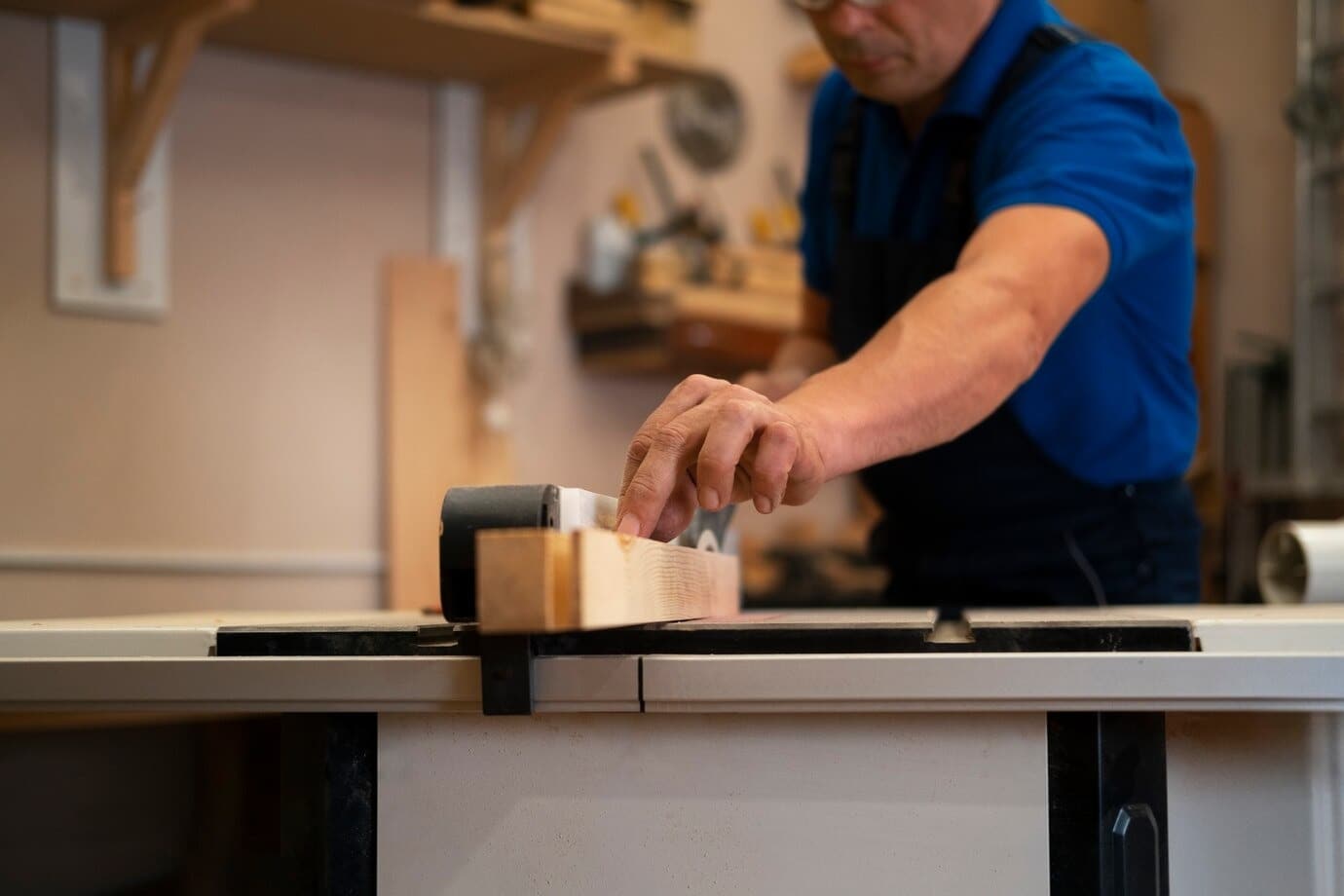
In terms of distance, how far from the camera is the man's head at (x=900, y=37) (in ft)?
4.31

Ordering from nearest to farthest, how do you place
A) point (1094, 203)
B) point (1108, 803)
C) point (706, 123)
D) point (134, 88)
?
point (1108, 803) < point (1094, 203) < point (134, 88) < point (706, 123)

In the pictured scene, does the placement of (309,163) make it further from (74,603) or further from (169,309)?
(74,603)

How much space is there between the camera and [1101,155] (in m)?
1.13

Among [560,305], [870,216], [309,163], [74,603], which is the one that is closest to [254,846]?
[870,216]

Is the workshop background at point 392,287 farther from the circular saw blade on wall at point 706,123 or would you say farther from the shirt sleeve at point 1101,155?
the shirt sleeve at point 1101,155

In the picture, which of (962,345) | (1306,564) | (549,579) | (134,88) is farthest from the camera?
(134,88)

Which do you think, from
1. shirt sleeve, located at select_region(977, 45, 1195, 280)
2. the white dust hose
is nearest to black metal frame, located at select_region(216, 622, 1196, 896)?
shirt sleeve, located at select_region(977, 45, 1195, 280)

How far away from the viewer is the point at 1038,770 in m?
0.77

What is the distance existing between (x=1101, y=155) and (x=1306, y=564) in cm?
43

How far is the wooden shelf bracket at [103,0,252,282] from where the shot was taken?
2.10 meters

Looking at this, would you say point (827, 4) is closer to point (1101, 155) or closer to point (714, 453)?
point (1101, 155)

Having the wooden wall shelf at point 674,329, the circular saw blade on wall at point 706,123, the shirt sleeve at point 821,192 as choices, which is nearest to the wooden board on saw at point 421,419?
the wooden wall shelf at point 674,329

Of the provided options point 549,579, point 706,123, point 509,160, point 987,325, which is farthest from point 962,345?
point 706,123

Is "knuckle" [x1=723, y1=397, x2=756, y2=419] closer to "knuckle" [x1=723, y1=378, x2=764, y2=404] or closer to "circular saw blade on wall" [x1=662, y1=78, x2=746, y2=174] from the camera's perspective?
"knuckle" [x1=723, y1=378, x2=764, y2=404]
